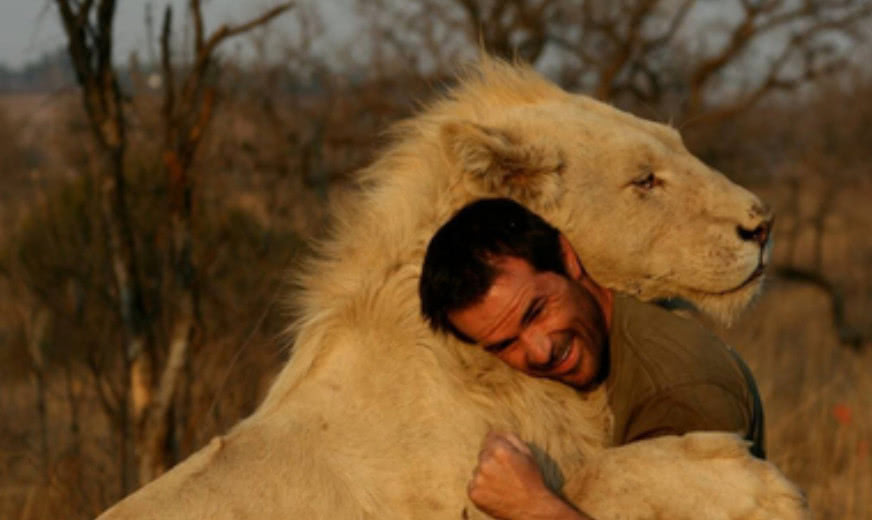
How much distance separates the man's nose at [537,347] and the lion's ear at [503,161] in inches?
16.9

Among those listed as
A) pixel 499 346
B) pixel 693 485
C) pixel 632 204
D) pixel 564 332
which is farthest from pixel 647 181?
pixel 693 485

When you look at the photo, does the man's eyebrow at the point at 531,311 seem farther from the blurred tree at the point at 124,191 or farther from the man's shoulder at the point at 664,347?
the blurred tree at the point at 124,191

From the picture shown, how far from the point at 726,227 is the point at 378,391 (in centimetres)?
101

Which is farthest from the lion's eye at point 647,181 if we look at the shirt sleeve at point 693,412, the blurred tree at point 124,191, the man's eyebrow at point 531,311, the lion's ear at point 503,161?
the blurred tree at point 124,191

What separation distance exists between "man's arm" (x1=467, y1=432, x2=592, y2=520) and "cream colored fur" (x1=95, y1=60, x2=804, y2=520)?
0.08 metres

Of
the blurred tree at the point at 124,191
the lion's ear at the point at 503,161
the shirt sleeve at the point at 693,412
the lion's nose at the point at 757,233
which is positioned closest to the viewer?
the shirt sleeve at the point at 693,412

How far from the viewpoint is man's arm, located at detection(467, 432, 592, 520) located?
2850 mm

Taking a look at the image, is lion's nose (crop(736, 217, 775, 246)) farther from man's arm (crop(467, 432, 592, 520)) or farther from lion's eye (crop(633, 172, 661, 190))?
man's arm (crop(467, 432, 592, 520))

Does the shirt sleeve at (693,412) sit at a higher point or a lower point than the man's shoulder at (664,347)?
lower

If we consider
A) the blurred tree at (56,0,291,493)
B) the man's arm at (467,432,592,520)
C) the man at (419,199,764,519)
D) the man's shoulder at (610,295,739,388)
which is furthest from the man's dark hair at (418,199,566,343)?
the blurred tree at (56,0,291,493)

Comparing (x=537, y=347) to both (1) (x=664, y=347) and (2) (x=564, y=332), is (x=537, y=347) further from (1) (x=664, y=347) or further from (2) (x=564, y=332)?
(1) (x=664, y=347)

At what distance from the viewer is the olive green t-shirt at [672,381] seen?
3.01 meters

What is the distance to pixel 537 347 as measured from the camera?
319 centimetres

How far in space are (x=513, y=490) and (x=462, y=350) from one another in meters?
0.51
